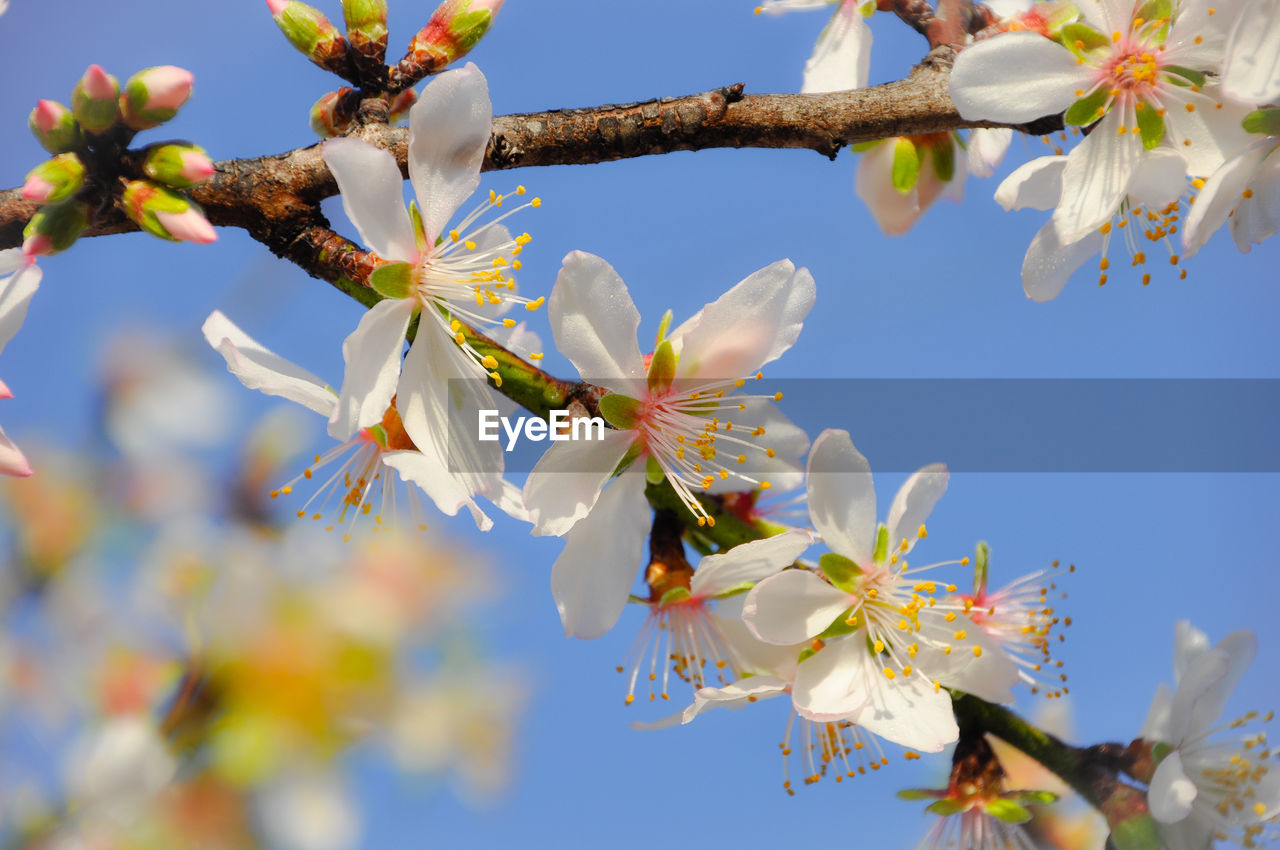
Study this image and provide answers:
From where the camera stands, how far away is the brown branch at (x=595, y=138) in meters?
0.69

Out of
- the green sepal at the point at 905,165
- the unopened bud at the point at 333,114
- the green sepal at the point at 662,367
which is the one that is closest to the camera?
the green sepal at the point at 662,367

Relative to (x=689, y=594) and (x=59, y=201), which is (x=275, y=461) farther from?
(x=689, y=594)

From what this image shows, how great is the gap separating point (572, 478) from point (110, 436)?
4.09 feet

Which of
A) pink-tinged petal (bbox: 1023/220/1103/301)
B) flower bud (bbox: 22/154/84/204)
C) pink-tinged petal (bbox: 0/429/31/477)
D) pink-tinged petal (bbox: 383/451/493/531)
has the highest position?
pink-tinged petal (bbox: 1023/220/1103/301)

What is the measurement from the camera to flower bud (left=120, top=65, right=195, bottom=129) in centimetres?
61

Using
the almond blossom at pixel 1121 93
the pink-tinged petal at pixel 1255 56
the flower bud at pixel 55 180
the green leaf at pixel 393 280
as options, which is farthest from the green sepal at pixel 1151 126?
the flower bud at pixel 55 180

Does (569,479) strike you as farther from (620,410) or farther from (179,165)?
(179,165)

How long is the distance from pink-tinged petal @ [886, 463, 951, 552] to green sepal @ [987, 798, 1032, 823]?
24cm

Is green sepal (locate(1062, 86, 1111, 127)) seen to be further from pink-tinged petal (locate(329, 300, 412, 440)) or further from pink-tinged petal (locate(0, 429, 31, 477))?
pink-tinged petal (locate(0, 429, 31, 477))

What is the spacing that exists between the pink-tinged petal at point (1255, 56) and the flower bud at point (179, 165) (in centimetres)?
77

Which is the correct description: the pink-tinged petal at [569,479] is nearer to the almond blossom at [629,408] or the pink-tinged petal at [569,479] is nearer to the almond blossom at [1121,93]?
the almond blossom at [629,408]

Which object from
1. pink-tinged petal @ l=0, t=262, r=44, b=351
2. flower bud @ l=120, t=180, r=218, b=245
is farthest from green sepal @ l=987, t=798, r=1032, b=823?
pink-tinged petal @ l=0, t=262, r=44, b=351

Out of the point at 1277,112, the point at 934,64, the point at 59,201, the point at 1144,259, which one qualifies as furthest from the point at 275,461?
the point at 1277,112

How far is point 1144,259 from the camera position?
0.79 metres
